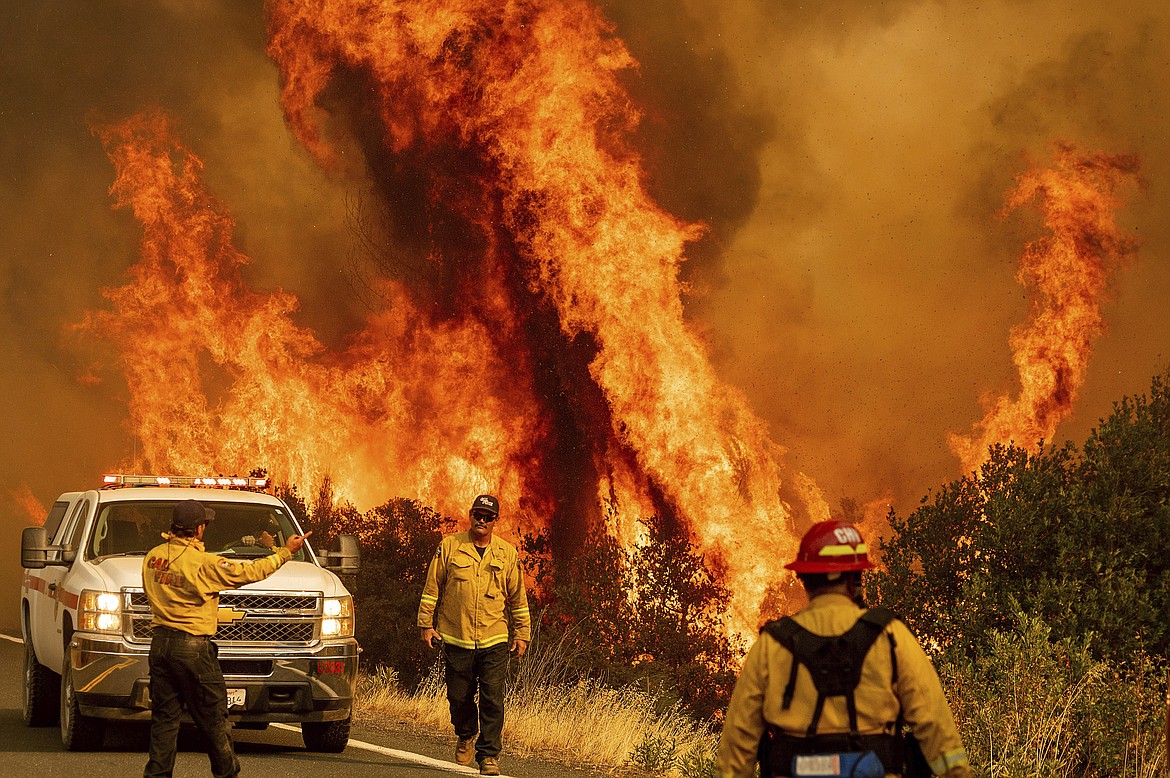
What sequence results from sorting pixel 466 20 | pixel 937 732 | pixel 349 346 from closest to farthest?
1. pixel 937 732
2. pixel 466 20
3. pixel 349 346

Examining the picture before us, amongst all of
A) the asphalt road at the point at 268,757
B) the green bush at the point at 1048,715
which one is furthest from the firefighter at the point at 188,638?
the green bush at the point at 1048,715

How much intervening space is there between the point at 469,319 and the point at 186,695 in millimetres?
37589

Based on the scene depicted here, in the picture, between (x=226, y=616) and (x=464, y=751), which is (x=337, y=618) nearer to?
(x=464, y=751)

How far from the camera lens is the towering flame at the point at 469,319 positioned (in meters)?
39.2

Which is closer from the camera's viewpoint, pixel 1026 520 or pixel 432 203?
pixel 1026 520

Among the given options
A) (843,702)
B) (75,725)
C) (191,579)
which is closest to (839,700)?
(843,702)

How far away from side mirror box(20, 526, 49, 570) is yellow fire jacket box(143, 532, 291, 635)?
10.4ft

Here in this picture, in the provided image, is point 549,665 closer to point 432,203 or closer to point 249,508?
point 249,508

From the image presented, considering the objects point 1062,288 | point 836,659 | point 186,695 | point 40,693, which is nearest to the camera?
point 836,659

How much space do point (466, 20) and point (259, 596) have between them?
3335cm

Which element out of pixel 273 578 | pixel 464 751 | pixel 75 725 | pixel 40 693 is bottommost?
pixel 464 751

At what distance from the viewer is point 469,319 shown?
149 ft

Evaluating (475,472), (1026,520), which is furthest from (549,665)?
(475,472)

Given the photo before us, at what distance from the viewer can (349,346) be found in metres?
45.7
